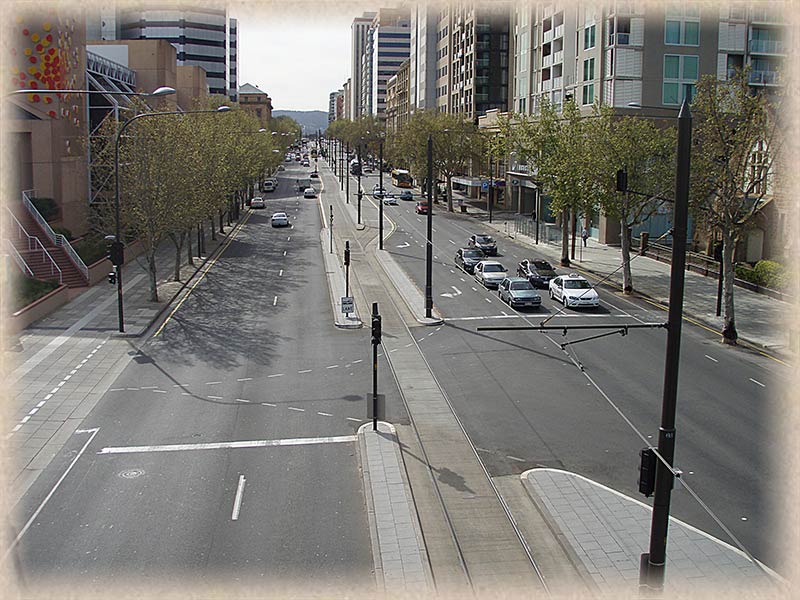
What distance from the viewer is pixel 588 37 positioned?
6550 centimetres

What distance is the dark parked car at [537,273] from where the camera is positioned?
44.2m

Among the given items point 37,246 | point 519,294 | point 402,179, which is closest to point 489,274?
point 519,294

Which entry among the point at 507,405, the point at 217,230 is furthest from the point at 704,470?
the point at 217,230

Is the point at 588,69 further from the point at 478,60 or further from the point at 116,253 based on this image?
the point at 478,60

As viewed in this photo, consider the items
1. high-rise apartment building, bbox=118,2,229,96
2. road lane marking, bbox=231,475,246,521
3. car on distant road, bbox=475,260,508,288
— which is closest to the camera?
road lane marking, bbox=231,475,246,521

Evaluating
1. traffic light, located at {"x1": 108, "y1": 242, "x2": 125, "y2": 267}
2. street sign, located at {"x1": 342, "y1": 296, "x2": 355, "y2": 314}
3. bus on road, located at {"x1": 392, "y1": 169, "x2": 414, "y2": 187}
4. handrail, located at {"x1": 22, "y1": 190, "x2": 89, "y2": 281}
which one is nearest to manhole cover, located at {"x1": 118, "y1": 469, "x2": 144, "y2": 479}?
traffic light, located at {"x1": 108, "y1": 242, "x2": 125, "y2": 267}

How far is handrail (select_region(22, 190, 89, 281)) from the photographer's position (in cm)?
4378

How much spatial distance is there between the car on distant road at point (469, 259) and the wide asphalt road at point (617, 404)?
33.9 feet

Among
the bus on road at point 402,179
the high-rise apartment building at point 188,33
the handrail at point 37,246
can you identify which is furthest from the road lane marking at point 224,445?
the high-rise apartment building at point 188,33

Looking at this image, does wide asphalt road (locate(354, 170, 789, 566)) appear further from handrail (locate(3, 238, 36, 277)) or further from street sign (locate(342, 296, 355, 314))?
handrail (locate(3, 238, 36, 277))

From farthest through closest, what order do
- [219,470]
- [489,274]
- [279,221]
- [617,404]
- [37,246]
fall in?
[279,221] < [489,274] < [37,246] < [617,404] < [219,470]

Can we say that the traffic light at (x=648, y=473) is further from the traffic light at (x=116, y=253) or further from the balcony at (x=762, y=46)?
the balcony at (x=762, y=46)

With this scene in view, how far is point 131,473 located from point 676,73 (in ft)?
174

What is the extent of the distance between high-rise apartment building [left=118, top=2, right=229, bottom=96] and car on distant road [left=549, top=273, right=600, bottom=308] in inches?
4647
